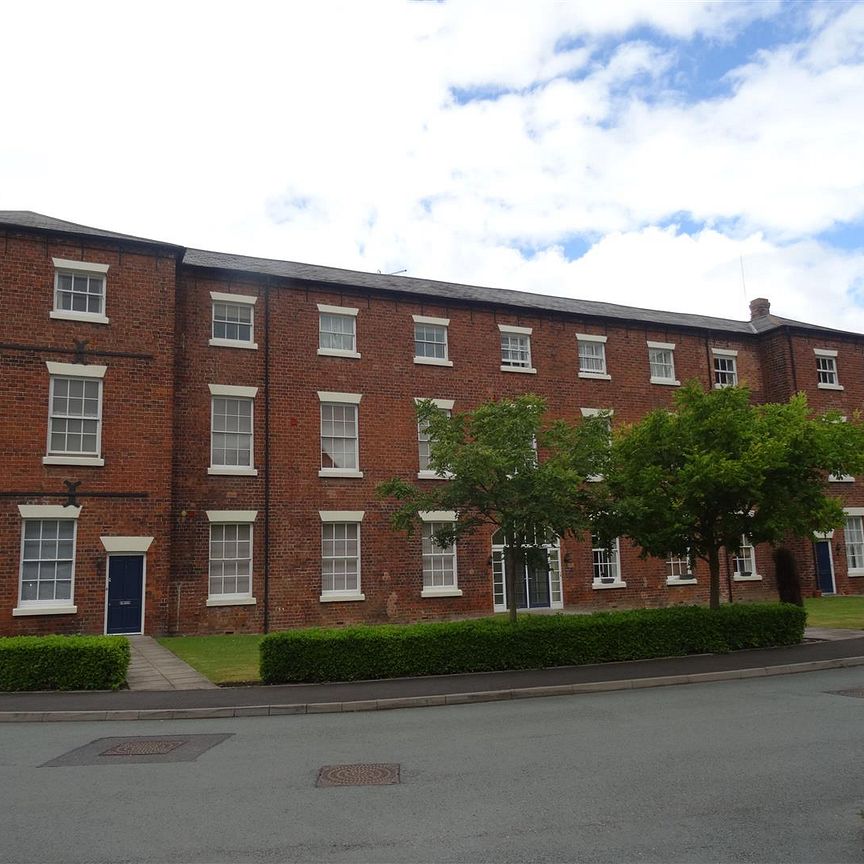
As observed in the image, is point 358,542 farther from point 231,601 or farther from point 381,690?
point 381,690

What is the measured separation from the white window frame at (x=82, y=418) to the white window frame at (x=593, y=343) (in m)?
15.2

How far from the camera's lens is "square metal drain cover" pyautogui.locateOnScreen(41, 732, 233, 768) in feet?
26.3

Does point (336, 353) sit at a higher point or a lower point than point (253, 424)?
higher

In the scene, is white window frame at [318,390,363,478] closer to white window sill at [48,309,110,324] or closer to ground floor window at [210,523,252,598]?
ground floor window at [210,523,252,598]

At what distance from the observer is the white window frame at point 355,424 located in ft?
73.6

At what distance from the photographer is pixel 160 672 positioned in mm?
Result: 13953

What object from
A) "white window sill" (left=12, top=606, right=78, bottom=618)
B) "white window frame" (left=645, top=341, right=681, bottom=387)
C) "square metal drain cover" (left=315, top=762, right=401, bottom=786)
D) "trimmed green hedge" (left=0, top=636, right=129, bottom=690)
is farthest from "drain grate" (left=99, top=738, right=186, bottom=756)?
"white window frame" (left=645, top=341, right=681, bottom=387)

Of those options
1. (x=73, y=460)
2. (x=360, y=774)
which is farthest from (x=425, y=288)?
(x=360, y=774)

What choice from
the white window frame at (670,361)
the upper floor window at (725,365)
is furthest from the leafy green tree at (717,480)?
the upper floor window at (725,365)

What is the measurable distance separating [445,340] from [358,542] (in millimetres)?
7070

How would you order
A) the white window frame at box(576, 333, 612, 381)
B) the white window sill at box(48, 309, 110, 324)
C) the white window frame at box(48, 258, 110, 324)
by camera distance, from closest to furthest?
the white window sill at box(48, 309, 110, 324)
the white window frame at box(48, 258, 110, 324)
the white window frame at box(576, 333, 612, 381)

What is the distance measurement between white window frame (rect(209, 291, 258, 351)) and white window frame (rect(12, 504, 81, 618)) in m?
6.00

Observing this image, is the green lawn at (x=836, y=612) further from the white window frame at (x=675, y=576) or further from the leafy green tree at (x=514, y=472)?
the leafy green tree at (x=514, y=472)

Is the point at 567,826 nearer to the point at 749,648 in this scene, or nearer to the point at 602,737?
the point at 602,737
